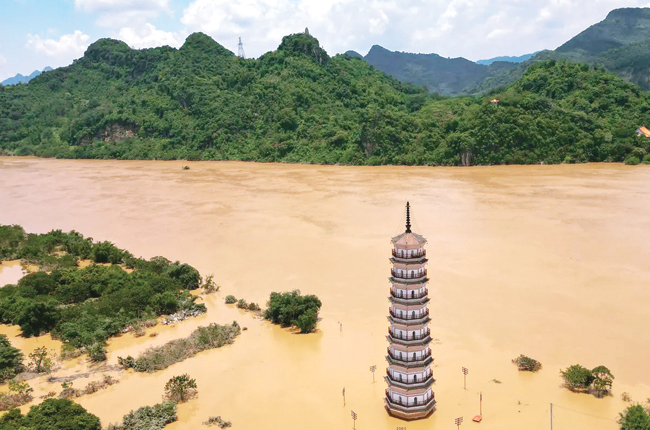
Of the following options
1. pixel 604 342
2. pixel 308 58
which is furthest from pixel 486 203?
pixel 308 58

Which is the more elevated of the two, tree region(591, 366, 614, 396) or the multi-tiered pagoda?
the multi-tiered pagoda

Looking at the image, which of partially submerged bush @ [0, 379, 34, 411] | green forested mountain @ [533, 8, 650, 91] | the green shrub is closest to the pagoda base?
the green shrub

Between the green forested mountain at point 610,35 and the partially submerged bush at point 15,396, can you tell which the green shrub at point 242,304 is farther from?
the green forested mountain at point 610,35

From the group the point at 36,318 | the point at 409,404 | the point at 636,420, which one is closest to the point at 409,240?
the point at 409,404

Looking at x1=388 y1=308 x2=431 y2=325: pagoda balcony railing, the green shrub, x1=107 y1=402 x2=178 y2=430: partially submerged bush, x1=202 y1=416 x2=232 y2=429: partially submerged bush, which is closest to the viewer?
x1=388 y1=308 x2=431 y2=325: pagoda balcony railing

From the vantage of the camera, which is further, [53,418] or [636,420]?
[53,418]

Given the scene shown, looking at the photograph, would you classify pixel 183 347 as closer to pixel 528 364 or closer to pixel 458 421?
pixel 458 421

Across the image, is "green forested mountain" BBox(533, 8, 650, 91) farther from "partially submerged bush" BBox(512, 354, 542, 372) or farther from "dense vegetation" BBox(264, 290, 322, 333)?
"partially submerged bush" BBox(512, 354, 542, 372)

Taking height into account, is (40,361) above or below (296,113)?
below
